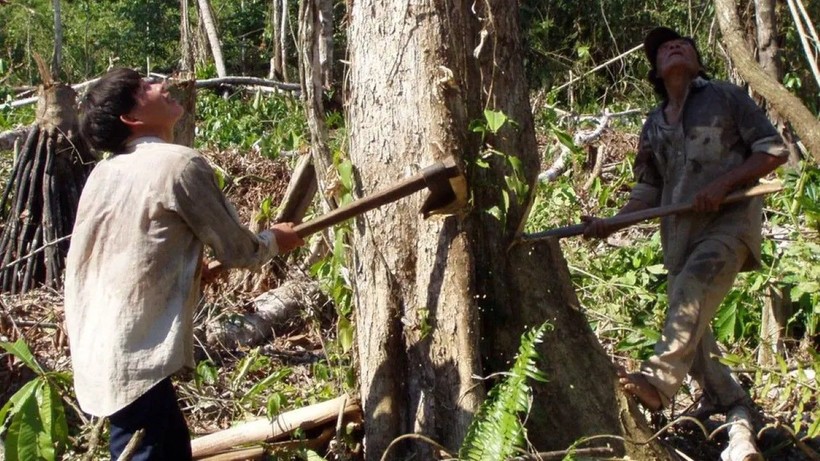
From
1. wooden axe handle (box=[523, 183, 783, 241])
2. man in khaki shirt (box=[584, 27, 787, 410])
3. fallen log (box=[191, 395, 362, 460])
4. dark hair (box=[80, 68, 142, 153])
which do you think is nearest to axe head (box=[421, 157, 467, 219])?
wooden axe handle (box=[523, 183, 783, 241])

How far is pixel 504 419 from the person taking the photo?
3.66 m

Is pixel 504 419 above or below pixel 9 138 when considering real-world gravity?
below

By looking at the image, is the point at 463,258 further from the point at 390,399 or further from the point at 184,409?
the point at 184,409

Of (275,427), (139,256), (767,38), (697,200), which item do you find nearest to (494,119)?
(697,200)

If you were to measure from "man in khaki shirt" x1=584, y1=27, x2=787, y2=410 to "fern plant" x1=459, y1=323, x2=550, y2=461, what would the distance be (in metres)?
0.76

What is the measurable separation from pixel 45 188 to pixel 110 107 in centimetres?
449

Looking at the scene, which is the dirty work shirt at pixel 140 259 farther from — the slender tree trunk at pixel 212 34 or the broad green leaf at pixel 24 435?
the slender tree trunk at pixel 212 34

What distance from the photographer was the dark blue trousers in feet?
12.0

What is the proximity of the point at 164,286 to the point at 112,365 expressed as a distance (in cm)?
32

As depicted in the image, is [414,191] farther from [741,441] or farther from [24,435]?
[741,441]

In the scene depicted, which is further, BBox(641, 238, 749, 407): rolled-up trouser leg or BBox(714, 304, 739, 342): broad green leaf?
BBox(714, 304, 739, 342): broad green leaf

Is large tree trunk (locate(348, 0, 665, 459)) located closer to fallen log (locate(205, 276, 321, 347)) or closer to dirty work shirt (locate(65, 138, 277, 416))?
dirty work shirt (locate(65, 138, 277, 416))

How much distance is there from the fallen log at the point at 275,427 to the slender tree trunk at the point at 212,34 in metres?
10.6

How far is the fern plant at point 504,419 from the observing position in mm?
3629
